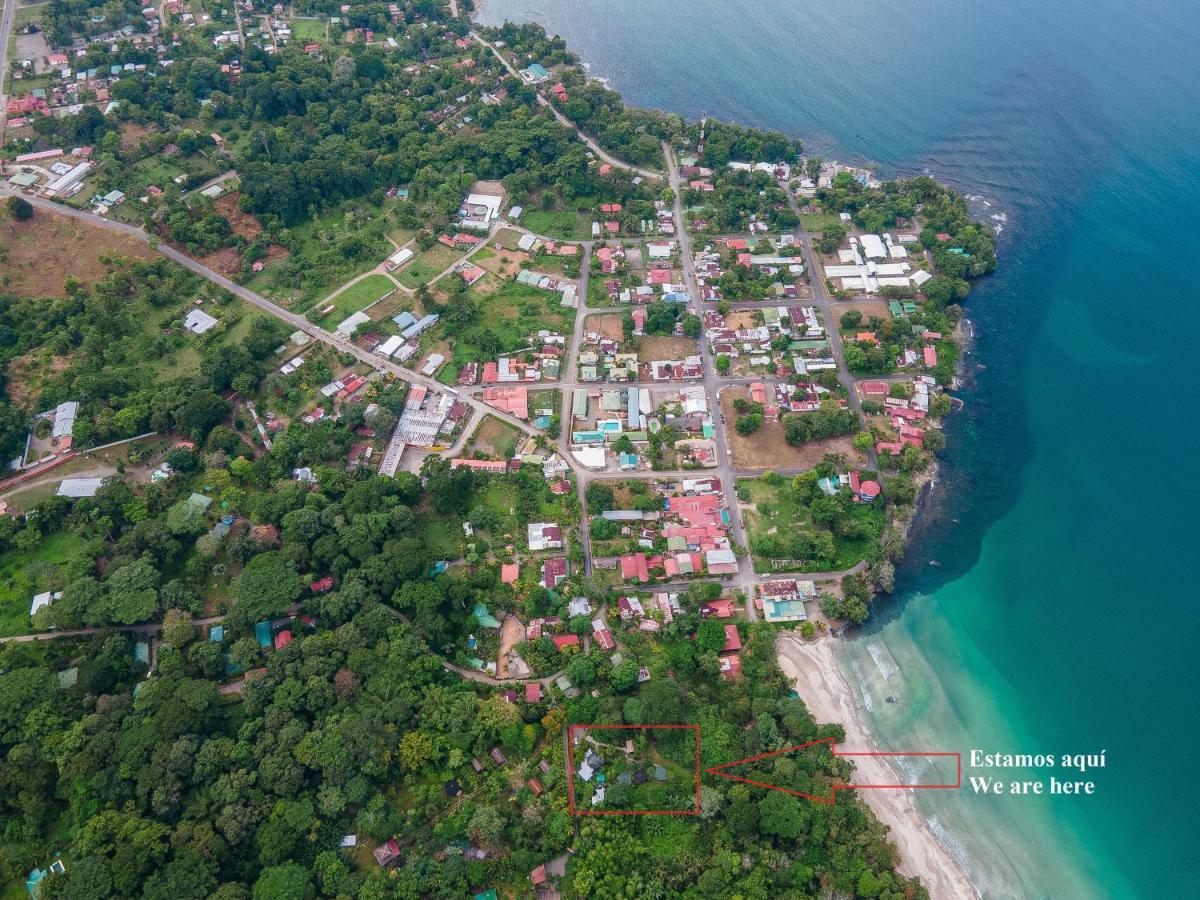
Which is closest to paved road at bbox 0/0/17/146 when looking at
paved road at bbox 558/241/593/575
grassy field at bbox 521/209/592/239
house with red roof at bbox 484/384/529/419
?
grassy field at bbox 521/209/592/239

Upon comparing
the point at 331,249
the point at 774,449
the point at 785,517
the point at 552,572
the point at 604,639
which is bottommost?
the point at 604,639

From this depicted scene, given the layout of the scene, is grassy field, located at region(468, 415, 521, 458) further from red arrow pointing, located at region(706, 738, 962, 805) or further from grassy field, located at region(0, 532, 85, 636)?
grassy field, located at region(0, 532, 85, 636)

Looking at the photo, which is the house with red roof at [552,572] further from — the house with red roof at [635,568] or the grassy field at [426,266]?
the grassy field at [426,266]

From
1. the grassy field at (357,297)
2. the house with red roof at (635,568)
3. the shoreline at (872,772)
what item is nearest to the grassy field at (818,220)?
the house with red roof at (635,568)

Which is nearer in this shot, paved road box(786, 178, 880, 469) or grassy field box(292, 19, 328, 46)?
paved road box(786, 178, 880, 469)

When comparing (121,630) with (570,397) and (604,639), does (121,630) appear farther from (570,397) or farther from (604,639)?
(570,397)

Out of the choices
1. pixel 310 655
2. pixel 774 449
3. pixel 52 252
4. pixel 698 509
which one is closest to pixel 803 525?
pixel 774 449

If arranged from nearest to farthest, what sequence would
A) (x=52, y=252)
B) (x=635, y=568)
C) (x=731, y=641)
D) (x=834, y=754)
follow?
(x=834, y=754)
(x=731, y=641)
(x=635, y=568)
(x=52, y=252)
